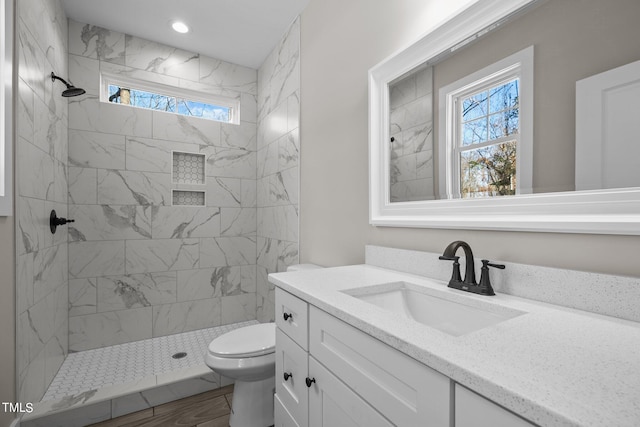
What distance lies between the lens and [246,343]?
5.64ft

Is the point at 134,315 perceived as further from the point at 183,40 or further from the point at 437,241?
the point at 437,241

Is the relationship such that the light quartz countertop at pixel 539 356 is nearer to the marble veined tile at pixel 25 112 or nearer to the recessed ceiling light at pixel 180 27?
the marble veined tile at pixel 25 112

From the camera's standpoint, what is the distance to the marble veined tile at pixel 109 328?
2488 mm

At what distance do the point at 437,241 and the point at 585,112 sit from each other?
64 cm

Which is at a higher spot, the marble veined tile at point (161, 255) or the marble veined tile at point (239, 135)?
the marble veined tile at point (239, 135)

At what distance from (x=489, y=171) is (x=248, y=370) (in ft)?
4.86

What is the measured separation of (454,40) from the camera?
119cm

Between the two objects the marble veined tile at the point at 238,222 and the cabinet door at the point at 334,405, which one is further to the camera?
the marble veined tile at the point at 238,222

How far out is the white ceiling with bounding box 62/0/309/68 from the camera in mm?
2291

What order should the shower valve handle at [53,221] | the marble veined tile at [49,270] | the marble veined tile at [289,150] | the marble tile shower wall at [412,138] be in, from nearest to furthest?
1. the marble tile shower wall at [412,138]
2. the marble veined tile at [49,270]
3. the shower valve handle at [53,221]
4. the marble veined tile at [289,150]

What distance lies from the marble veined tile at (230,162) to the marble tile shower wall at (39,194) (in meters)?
1.13

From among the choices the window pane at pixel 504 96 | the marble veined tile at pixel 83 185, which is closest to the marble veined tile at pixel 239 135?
the marble veined tile at pixel 83 185

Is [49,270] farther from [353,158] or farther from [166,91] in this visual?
[353,158]

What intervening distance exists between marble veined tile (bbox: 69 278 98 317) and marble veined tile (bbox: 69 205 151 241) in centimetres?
37
